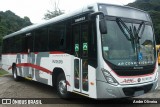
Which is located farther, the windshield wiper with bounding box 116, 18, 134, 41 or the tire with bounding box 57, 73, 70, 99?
the tire with bounding box 57, 73, 70, 99

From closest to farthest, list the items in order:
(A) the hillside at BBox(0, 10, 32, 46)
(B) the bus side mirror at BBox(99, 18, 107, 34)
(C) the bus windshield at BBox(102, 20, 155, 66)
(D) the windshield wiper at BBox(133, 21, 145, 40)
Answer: (B) the bus side mirror at BBox(99, 18, 107, 34), (C) the bus windshield at BBox(102, 20, 155, 66), (D) the windshield wiper at BBox(133, 21, 145, 40), (A) the hillside at BBox(0, 10, 32, 46)

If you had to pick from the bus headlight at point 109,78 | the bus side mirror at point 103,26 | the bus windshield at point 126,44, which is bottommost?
the bus headlight at point 109,78

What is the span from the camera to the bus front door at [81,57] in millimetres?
8109

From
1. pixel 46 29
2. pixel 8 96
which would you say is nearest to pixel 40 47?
pixel 46 29

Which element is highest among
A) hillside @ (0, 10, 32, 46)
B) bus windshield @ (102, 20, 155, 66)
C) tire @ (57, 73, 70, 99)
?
hillside @ (0, 10, 32, 46)

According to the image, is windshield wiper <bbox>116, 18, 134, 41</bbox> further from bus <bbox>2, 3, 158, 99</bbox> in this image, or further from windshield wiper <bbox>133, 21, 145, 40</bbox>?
windshield wiper <bbox>133, 21, 145, 40</bbox>

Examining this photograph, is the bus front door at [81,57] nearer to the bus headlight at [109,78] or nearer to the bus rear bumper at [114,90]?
the bus rear bumper at [114,90]

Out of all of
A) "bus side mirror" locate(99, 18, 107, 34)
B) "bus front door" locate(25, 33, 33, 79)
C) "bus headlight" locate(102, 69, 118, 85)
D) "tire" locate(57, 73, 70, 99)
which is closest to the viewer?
"bus side mirror" locate(99, 18, 107, 34)

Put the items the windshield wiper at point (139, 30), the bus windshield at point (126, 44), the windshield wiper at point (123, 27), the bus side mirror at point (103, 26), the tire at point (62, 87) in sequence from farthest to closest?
the tire at point (62, 87), the windshield wiper at point (139, 30), the windshield wiper at point (123, 27), the bus windshield at point (126, 44), the bus side mirror at point (103, 26)

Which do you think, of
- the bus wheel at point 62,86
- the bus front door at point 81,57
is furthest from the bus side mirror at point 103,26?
the bus wheel at point 62,86

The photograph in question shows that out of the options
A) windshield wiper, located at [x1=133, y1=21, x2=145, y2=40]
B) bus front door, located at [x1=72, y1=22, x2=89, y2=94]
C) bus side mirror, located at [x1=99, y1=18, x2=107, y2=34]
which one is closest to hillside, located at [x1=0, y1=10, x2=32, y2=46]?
bus front door, located at [x1=72, y1=22, x2=89, y2=94]

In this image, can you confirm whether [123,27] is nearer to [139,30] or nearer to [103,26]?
[139,30]

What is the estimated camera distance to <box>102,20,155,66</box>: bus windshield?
297 inches

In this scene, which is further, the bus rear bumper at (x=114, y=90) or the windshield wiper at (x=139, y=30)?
the windshield wiper at (x=139, y=30)
